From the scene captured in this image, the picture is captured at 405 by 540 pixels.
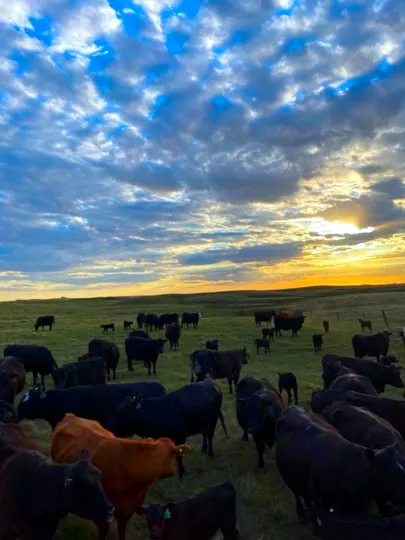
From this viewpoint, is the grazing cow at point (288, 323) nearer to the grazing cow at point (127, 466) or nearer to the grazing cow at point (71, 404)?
the grazing cow at point (71, 404)

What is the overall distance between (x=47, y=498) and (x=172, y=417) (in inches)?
179

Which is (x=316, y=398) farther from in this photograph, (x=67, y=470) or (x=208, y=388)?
(x=67, y=470)

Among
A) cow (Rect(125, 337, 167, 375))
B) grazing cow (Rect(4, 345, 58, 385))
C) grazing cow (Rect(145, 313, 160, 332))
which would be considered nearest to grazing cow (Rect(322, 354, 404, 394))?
cow (Rect(125, 337, 167, 375))

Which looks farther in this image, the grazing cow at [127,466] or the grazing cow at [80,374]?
the grazing cow at [80,374]

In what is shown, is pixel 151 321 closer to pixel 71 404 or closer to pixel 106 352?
pixel 106 352

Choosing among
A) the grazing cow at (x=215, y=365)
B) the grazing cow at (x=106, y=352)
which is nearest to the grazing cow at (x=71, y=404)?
the grazing cow at (x=215, y=365)

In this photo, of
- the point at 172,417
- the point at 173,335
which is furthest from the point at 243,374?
the point at 172,417

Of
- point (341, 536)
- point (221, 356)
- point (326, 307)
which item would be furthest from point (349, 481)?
point (326, 307)

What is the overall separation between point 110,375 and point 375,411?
45.0 ft

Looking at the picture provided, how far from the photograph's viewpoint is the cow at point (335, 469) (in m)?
6.77

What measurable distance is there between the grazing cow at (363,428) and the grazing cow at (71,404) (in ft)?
15.8

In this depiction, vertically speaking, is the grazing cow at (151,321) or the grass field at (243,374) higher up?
the grazing cow at (151,321)

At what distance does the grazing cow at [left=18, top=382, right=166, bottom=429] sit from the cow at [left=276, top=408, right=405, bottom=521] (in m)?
4.29

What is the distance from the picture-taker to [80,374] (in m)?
16.3
